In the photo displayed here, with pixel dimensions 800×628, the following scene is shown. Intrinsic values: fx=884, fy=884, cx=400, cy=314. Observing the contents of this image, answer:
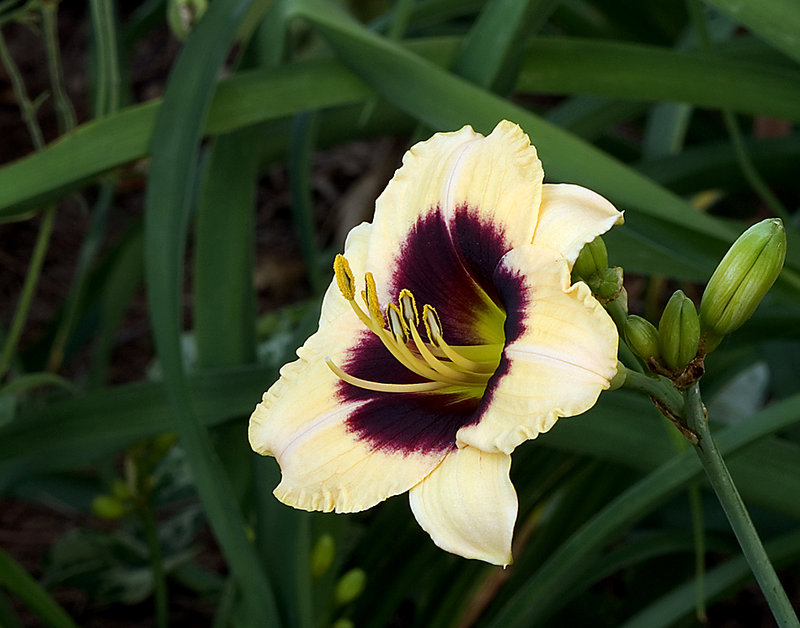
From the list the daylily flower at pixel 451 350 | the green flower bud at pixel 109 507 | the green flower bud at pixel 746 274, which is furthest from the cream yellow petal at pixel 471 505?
the green flower bud at pixel 109 507

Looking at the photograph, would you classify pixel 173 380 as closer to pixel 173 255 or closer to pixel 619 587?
pixel 173 255

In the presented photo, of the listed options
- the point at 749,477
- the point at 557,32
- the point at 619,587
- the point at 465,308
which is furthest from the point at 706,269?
the point at 557,32

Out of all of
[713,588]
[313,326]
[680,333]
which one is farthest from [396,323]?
[713,588]

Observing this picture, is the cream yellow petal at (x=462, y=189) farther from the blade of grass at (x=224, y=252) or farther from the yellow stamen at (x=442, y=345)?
the blade of grass at (x=224, y=252)

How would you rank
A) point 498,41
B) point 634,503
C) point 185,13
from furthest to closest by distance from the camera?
point 185,13, point 498,41, point 634,503

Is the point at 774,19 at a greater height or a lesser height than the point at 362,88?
lesser

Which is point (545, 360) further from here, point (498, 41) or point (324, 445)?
point (498, 41)
